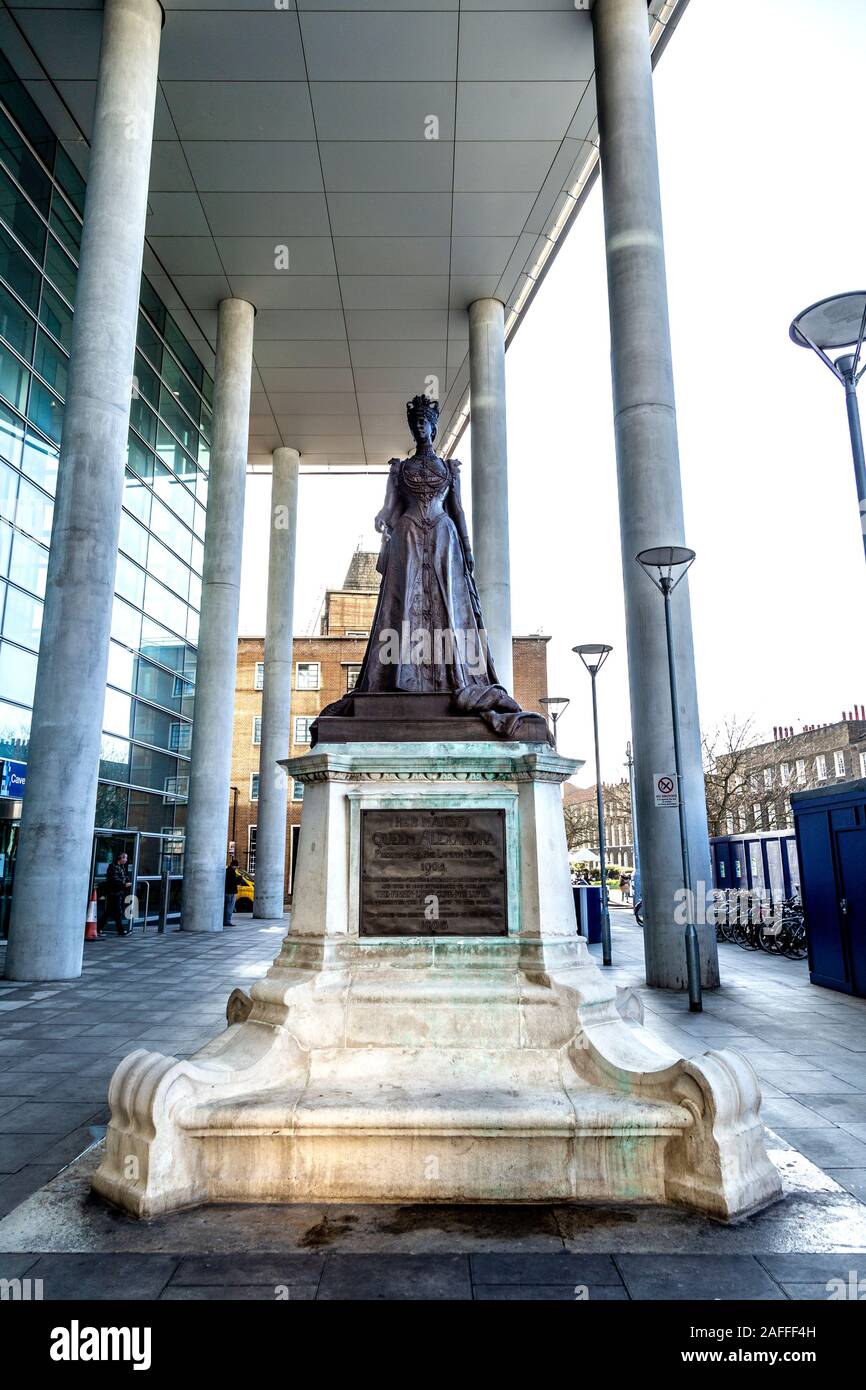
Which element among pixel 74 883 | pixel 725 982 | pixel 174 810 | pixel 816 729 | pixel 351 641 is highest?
pixel 351 641

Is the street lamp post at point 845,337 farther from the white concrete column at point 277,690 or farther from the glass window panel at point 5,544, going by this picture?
the white concrete column at point 277,690

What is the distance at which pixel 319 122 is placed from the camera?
52.9 feet

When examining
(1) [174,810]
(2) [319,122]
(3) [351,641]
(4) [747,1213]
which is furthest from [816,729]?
(4) [747,1213]

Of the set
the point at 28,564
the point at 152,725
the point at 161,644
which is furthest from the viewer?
the point at 161,644

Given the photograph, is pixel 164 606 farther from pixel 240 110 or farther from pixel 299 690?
pixel 299 690

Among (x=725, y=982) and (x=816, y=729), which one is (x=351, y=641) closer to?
(x=816, y=729)

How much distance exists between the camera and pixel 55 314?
1700cm

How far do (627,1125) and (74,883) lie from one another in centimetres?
935

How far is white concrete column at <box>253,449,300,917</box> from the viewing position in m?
24.9

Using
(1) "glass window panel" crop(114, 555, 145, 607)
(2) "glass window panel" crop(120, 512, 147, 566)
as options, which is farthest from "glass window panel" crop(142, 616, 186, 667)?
(2) "glass window panel" crop(120, 512, 147, 566)

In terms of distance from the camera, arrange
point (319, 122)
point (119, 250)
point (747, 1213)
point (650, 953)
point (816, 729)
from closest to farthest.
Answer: point (747, 1213), point (650, 953), point (119, 250), point (319, 122), point (816, 729)

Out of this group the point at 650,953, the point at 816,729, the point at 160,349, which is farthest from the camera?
the point at 816,729

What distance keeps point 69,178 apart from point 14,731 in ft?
39.5

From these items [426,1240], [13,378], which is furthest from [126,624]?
[426,1240]
